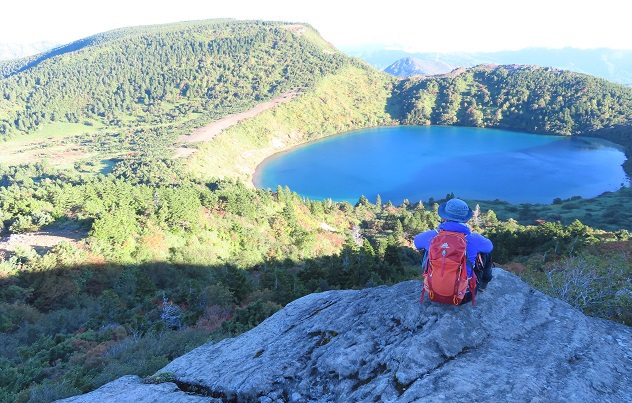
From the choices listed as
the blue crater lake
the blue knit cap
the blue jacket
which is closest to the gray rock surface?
the blue jacket

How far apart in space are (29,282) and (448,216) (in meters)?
33.2

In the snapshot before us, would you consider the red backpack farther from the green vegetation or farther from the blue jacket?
the green vegetation

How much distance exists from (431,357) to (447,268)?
1.50 metres

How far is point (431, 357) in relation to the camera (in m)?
5.76

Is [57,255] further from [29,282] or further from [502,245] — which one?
[502,245]

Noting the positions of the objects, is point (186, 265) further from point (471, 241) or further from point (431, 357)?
point (471, 241)

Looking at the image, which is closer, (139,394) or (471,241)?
(471,241)

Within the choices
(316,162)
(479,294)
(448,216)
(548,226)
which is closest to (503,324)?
(479,294)

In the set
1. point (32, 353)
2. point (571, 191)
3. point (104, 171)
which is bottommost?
point (571, 191)

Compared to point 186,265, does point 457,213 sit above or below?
above

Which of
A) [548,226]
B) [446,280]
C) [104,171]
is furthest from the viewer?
→ [104,171]

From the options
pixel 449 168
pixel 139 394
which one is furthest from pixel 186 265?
pixel 449 168

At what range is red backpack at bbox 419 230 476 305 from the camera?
5.95 meters

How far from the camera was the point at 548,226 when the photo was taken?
1955 inches
